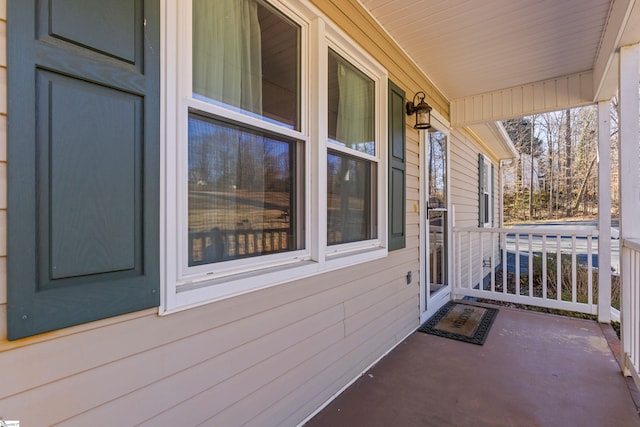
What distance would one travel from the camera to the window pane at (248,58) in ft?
4.44

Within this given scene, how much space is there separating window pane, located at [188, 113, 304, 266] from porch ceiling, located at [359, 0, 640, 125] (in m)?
1.52

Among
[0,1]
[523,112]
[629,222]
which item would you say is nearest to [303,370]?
[0,1]

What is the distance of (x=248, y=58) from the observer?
5.11ft

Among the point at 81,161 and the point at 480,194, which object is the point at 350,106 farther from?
the point at 480,194

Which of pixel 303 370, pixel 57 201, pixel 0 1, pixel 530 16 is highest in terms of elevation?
pixel 530 16

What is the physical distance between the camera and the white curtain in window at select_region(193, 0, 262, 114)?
1336 millimetres

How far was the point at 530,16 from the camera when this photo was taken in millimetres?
2385

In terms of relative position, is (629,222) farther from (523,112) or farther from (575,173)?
(575,173)

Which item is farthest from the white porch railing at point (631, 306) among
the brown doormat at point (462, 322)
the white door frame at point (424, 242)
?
the white door frame at point (424, 242)

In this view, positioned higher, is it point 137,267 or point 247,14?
point 247,14

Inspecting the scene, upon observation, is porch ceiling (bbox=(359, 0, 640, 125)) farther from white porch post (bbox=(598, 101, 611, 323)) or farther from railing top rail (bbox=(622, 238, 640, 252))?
railing top rail (bbox=(622, 238, 640, 252))

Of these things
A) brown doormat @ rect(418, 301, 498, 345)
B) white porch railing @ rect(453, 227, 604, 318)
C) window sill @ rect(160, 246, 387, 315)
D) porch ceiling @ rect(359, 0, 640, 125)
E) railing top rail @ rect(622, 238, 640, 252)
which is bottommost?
brown doormat @ rect(418, 301, 498, 345)

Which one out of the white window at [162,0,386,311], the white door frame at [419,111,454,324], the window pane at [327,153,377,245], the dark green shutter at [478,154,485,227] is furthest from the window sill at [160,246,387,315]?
the dark green shutter at [478,154,485,227]

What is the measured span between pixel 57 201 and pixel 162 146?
1.18ft
